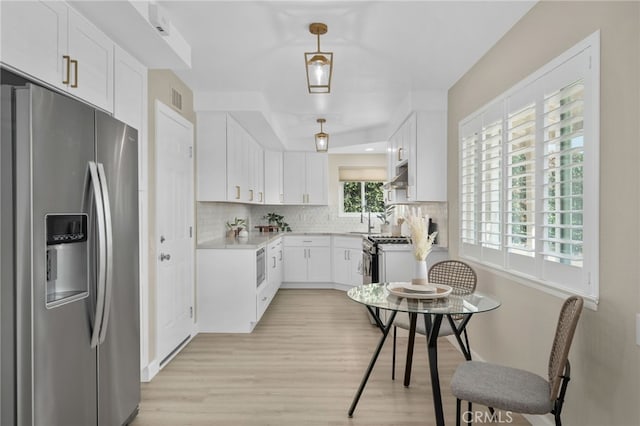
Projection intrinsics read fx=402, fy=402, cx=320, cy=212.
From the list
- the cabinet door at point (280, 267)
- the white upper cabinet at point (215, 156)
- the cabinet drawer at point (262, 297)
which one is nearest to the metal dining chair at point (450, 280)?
the cabinet drawer at point (262, 297)

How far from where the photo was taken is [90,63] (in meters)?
2.21

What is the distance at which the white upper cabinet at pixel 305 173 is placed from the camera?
24.0ft

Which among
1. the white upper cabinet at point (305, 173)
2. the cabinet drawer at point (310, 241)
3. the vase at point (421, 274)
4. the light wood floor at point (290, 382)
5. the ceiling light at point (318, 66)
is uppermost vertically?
the ceiling light at point (318, 66)

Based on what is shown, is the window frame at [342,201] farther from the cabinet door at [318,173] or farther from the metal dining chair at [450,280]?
the metal dining chair at [450,280]

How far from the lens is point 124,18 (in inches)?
85.2

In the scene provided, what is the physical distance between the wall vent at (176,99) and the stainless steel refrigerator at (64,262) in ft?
4.39

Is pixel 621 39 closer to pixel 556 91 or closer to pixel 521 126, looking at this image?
pixel 556 91

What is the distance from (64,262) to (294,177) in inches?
220

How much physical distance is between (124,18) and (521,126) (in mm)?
2435

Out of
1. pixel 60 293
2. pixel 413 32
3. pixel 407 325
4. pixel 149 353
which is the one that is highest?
pixel 413 32

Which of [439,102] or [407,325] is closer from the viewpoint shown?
[407,325]

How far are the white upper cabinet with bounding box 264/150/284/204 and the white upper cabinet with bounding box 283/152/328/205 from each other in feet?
0.54

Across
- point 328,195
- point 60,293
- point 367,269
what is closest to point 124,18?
point 60,293

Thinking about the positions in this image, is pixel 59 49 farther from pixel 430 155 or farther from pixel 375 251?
pixel 375 251
